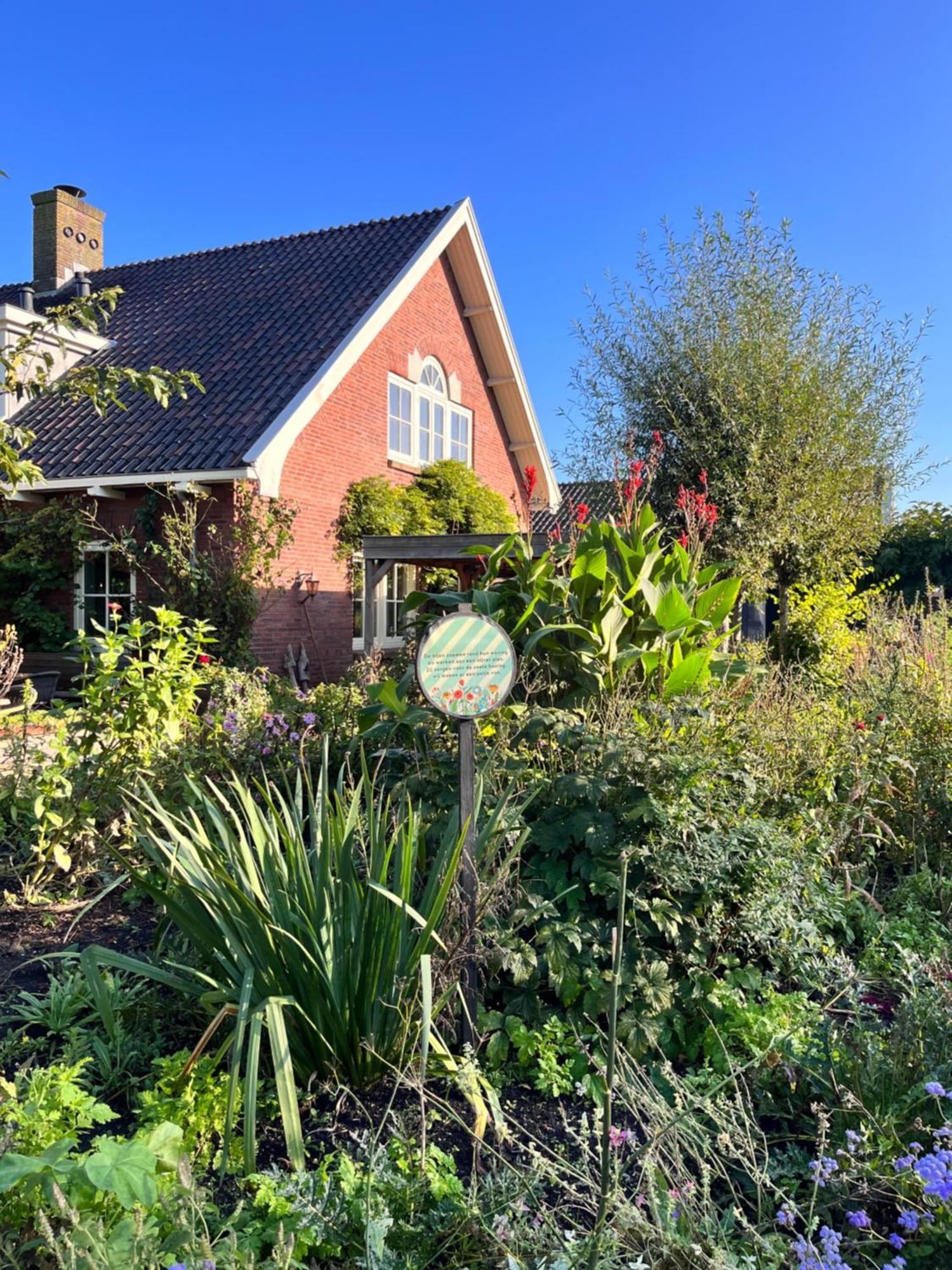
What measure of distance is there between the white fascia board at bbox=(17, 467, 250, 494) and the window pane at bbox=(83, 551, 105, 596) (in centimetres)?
97

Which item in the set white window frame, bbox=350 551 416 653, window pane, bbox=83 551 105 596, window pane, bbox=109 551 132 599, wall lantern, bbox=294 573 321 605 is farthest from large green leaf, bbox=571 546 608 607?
window pane, bbox=83 551 105 596

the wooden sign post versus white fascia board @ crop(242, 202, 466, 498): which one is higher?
white fascia board @ crop(242, 202, 466, 498)

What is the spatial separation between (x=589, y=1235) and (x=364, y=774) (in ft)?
5.05

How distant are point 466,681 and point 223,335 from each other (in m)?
12.1

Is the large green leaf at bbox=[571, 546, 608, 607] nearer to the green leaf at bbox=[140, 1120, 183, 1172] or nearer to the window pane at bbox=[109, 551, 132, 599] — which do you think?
the green leaf at bbox=[140, 1120, 183, 1172]

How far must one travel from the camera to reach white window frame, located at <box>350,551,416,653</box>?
1312cm

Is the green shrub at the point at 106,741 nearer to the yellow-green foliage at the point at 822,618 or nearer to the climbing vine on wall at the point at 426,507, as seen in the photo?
the yellow-green foliage at the point at 822,618

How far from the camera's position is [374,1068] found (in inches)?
95.7

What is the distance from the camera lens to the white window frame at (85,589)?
36.9 feet

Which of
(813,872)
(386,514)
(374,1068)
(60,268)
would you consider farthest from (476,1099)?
(60,268)

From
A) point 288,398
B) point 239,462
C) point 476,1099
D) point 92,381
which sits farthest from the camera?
point 288,398

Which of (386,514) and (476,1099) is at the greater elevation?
(386,514)

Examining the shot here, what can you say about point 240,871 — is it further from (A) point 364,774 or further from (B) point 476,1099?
(B) point 476,1099

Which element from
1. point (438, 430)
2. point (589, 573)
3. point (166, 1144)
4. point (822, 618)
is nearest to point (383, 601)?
point (438, 430)
